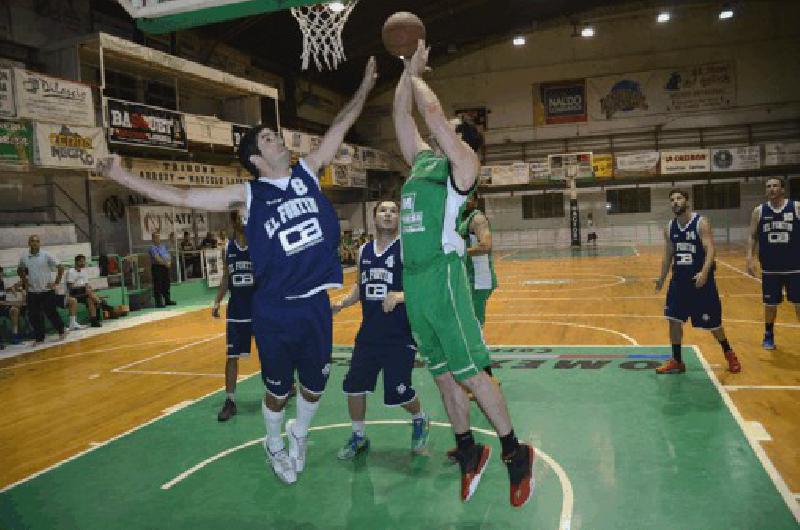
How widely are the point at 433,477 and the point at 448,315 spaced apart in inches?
56.0

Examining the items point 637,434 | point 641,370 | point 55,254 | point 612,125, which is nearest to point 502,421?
point 637,434

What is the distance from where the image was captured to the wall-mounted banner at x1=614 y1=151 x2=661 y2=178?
27953mm

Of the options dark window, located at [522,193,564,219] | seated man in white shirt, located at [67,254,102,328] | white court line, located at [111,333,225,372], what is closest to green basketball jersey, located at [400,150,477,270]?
white court line, located at [111,333,225,372]

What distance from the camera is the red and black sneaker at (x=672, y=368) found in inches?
256

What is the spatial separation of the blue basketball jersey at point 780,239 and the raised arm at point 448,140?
592 centimetres

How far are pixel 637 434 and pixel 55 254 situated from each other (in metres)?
13.8

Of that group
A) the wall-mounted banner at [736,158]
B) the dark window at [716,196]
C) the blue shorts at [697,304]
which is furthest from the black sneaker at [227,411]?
the dark window at [716,196]

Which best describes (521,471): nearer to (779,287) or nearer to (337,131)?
(337,131)

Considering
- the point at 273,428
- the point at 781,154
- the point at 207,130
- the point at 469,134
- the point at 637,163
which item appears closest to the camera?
the point at 469,134

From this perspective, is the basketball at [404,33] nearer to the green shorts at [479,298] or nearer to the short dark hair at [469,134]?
the short dark hair at [469,134]

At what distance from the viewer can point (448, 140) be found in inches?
124

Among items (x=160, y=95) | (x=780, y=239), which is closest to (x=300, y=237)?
(x=780, y=239)

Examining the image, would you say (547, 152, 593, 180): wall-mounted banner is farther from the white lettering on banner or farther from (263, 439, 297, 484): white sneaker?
(263, 439, 297, 484): white sneaker

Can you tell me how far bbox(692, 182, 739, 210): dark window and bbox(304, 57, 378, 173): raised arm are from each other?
29345mm
